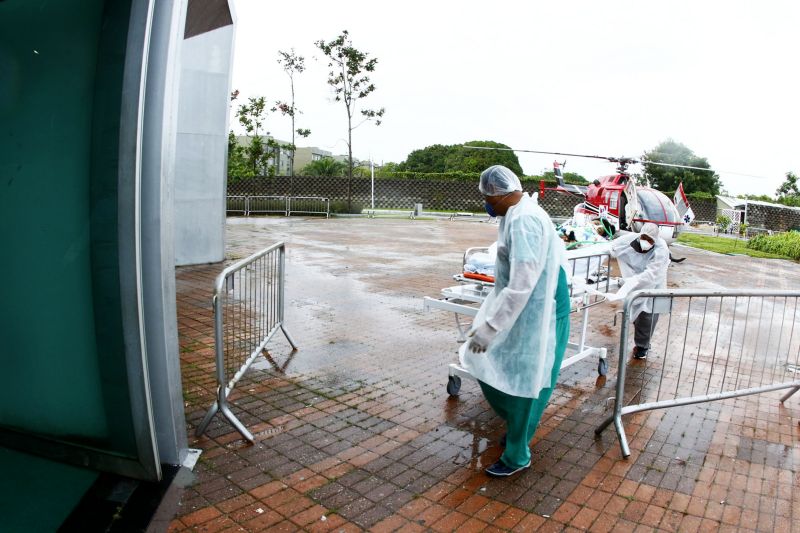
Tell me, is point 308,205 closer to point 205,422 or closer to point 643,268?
point 643,268

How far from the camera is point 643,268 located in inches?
245

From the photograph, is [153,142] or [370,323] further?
[370,323]

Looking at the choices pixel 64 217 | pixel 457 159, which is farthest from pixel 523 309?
pixel 457 159

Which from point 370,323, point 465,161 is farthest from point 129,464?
point 465,161

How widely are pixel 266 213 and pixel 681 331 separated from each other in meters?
21.7

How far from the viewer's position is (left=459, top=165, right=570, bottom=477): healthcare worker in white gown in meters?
3.25

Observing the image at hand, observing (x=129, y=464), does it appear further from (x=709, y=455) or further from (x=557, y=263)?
(x=709, y=455)

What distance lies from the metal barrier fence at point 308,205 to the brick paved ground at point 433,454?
20665 millimetres

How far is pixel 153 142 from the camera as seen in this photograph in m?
3.00

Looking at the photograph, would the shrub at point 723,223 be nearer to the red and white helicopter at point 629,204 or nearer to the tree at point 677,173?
the red and white helicopter at point 629,204

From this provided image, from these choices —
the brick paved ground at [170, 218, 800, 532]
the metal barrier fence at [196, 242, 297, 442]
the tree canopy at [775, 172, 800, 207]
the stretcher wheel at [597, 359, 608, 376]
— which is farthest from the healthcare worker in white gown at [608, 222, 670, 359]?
the tree canopy at [775, 172, 800, 207]

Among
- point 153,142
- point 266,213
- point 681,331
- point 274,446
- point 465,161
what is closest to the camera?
point 153,142

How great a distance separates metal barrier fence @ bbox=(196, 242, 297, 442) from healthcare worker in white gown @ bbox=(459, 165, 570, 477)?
1.66 m

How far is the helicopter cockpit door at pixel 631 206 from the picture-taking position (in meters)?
16.8
